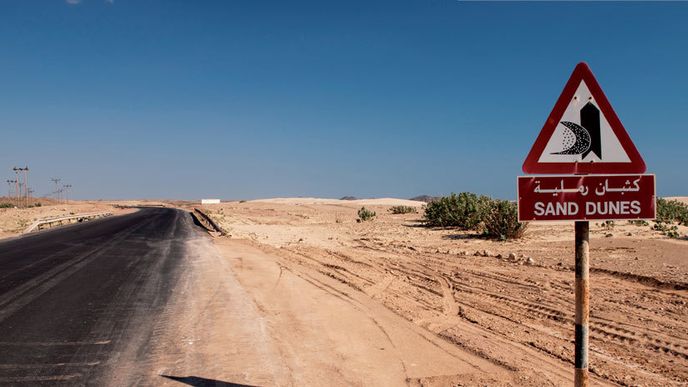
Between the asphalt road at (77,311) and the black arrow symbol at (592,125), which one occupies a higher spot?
the black arrow symbol at (592,125)

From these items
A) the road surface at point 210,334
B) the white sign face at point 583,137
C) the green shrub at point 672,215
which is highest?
the white sign face at point 583,137

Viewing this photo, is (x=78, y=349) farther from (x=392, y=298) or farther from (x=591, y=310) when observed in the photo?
(x=591, y=310)

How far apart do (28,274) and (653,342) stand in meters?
11.5

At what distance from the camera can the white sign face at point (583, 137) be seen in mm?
3525

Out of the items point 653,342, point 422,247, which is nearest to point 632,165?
point 653,342

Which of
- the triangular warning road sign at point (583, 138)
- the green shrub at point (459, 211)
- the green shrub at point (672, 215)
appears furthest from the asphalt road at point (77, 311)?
the green shrub at point (672, 215)

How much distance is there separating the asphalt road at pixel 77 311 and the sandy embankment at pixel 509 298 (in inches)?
68.8

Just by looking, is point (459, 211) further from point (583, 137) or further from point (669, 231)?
point (583, 137)

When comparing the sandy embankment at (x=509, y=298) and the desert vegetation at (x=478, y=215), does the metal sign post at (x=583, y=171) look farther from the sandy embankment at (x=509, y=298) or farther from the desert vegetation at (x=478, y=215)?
the desert vegetation at (x=478, y=215)

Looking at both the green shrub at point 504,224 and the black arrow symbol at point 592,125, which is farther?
the green shrub at point 504,224

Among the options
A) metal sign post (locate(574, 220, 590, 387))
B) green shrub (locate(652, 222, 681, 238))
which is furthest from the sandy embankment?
metal sign post (locate(574, 220, 590, 387))

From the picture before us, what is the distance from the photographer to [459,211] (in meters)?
23.8

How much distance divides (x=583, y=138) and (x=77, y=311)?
7.12 metres

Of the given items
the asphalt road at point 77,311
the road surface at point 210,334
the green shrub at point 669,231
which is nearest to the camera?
the road surface at point 210,334
